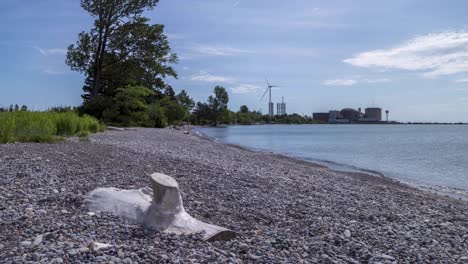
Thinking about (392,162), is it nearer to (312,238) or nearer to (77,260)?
(312,238)

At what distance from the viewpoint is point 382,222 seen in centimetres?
704

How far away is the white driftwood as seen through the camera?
5.36 meters

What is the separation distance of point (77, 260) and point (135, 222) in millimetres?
1478

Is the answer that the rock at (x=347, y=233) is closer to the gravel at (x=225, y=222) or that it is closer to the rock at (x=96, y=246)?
the gravel at (x=225, y=222)

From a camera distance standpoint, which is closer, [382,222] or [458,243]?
[458,243]

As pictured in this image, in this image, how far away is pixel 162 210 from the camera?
5535mm

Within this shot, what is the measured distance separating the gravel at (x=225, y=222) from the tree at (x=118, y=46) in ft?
107

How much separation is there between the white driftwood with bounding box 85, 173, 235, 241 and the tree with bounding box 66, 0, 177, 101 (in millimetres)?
37390

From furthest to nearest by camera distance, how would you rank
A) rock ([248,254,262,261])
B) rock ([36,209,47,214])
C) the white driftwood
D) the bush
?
the bush < rock ([36,209,47,214]) < the white driftwood < rock ([248,254,262,261])

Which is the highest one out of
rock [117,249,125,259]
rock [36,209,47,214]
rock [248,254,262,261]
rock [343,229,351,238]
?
rock [36,209,47,214]

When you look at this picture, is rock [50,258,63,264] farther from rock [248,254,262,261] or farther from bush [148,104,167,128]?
bush [148,104,167,128]

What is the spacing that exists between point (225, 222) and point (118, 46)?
3905cm

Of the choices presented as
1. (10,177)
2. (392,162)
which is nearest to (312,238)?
(10,177)

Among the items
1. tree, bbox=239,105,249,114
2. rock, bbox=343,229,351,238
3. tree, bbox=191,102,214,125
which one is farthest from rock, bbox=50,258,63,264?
tree, bbox=239,105,249,114
